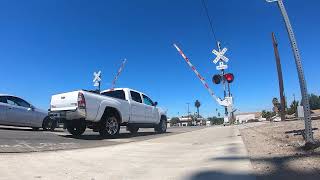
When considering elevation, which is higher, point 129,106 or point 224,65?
point 224,65

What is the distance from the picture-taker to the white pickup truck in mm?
14125

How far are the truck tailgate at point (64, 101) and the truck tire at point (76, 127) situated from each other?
28.2 inches

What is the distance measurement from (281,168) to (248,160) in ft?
3.65

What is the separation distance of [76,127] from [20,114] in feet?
10.1

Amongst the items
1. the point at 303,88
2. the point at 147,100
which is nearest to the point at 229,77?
the point at 147,100

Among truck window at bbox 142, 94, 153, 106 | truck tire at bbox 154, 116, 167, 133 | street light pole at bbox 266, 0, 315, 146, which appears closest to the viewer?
street light pole at bbox 266, 0, 315, 146

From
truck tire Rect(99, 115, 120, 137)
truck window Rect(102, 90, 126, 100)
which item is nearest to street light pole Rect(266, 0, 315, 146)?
truck tire Rect(99, 115, 120, 137)

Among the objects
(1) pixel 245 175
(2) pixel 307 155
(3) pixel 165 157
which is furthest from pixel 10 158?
(2) pixel 307 155

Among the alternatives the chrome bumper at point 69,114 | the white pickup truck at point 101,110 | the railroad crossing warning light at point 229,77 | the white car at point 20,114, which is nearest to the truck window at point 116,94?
the white pickup truck at point 101,110

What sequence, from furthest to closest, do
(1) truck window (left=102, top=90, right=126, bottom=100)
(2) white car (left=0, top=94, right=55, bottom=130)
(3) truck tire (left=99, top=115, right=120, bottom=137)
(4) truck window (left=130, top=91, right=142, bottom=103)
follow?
1. (4) truck window (left=130, top=91, right=142, bottom=103)
2. (1) truck window (left=102, top=90, right=126, bottom=100)
3. (2) white car (left=0, top=94, right=55, bottom=130)
4. (3) truck tire (left=99, top=115, right=120, bottom=137)

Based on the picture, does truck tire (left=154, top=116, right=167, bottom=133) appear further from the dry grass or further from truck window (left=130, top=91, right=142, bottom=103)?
the dry grass

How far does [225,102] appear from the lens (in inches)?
1059

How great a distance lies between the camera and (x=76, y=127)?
51.1 feet

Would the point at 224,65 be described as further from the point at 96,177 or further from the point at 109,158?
the point at 96,177
